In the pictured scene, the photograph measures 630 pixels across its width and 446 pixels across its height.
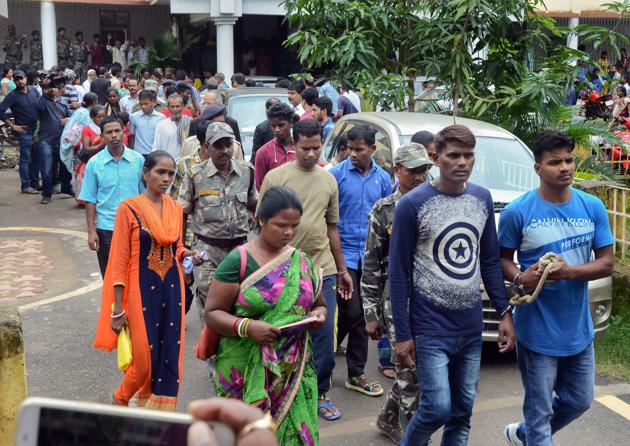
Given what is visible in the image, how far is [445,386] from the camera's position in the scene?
14.7 ft

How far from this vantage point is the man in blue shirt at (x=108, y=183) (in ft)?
22.8

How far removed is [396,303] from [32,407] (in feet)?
9.76

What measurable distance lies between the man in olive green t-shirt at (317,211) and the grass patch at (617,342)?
231 cm

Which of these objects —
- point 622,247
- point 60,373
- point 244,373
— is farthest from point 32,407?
point 622,247

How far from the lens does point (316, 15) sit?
11.5 meters

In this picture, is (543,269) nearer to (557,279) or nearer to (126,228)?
(557,279)

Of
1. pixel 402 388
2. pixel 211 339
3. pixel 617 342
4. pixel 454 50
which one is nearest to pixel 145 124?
pixel 454 50

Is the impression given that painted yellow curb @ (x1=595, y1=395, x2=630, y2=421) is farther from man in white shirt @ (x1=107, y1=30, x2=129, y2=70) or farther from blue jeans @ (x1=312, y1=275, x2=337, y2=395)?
man in white shirt @ (x1=107, y1=30, x2=129, y2=70)

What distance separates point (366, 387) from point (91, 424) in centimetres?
486

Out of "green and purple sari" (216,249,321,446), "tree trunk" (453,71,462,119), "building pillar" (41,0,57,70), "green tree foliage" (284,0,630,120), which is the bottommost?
"green and purple sari" (216,249,321,446)

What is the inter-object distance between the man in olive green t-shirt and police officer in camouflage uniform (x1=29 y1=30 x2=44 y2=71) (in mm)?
22407

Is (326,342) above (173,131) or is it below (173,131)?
below

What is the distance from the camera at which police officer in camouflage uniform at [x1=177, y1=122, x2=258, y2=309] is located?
620 centimetres

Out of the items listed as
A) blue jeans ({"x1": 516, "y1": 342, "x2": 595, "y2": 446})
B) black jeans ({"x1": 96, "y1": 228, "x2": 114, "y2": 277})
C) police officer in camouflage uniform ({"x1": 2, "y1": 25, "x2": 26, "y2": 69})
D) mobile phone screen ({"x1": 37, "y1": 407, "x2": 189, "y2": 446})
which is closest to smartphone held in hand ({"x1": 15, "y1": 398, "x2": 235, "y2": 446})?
mobile phone screen ({"x1": 37, "y1": 407, "x2": 189, "y2": 446})
